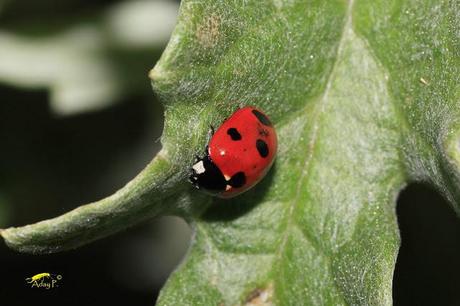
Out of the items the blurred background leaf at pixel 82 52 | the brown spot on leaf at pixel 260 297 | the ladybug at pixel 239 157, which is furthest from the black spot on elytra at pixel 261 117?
the blurred background leaf at pixel 82 52

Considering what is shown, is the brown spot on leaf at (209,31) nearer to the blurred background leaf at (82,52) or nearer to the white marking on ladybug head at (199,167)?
the white marking on ladybug head at (199,167)

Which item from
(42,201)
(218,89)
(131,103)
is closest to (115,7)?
(131,103)

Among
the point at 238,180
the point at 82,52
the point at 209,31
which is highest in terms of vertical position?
the point at 209,31

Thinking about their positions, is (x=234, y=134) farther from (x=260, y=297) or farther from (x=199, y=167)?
(x=260, y=297)

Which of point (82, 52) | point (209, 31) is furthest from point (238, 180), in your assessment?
point (82, 52)

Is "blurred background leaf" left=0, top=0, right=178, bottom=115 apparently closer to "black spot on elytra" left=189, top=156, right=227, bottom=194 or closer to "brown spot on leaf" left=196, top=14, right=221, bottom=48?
"black spot on elytra" left=189, top=156, right=227, bottom=194

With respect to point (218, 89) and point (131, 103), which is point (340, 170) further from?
point (131, 103)

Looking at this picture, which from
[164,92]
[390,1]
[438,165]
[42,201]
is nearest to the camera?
[164,92]

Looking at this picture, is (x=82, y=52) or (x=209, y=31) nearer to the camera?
(x=209, y=31)

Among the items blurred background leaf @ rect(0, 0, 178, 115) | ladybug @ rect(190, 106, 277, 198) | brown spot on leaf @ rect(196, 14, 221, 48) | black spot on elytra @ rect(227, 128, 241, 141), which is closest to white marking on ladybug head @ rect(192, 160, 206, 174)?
ladybug @ rect(190, 106, 277, 198)
